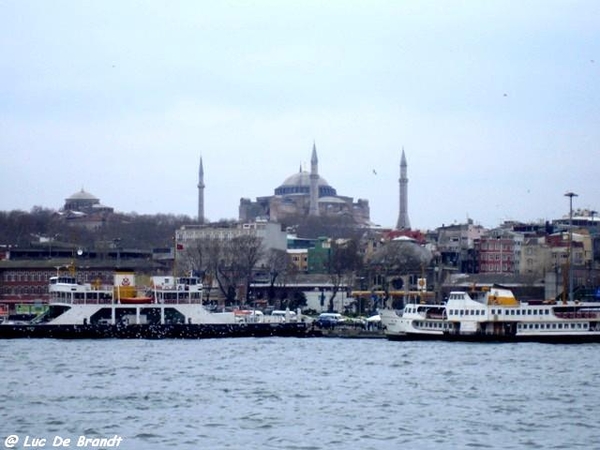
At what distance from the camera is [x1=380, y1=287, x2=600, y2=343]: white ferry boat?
62.1 m

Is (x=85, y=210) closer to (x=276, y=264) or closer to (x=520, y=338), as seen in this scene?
(x=276, y=264)

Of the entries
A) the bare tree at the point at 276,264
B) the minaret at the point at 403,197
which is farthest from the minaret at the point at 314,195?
the bare tree at the point at 276,264

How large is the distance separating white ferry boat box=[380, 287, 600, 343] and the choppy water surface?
5.05m

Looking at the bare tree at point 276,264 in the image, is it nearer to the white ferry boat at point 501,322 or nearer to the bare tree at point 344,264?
the bare tree at point 344,264

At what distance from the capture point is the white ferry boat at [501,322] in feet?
204

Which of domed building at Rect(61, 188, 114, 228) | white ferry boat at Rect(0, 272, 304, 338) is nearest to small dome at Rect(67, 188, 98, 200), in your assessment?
domed building at Rect(61, 188, 114, 228)

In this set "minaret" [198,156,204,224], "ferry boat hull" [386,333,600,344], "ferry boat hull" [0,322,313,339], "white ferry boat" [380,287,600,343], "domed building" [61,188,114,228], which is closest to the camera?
"ferry boat hull" [386,333,600,344]

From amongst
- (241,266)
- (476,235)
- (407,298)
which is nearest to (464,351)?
(407,298)

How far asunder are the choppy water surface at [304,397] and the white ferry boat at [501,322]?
199 inches

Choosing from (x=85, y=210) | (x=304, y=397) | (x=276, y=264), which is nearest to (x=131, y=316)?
(x=304, y=397)

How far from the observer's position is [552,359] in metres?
52.4

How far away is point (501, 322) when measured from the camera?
205 ft

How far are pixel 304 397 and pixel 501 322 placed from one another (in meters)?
24.4

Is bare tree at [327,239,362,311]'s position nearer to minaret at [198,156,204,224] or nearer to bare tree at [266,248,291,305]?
bare tree at [266,248,291,305]
